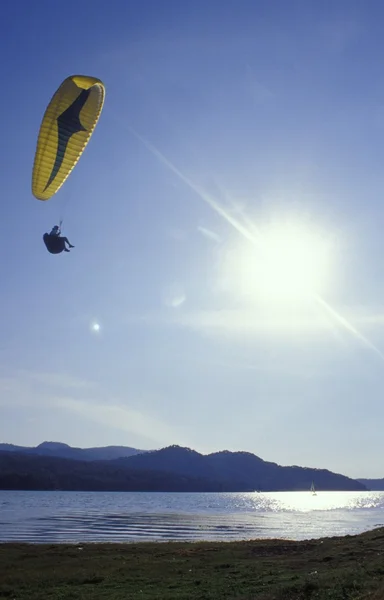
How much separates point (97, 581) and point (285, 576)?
32.1 feet

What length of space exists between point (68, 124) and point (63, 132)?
1.86ft

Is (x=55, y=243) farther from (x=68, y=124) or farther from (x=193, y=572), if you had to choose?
(x=193, y=572)

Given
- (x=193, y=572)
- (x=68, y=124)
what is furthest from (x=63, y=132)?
(x=193, y=572)

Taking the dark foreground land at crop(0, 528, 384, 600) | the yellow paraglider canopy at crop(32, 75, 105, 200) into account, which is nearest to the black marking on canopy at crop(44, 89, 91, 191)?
the yellow paraglider canopy at crop(32, 75, 105, 200)

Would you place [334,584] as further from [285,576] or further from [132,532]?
[132,532]

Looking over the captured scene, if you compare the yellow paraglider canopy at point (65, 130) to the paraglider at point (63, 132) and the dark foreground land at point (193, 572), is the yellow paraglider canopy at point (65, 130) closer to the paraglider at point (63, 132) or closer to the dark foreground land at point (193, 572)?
the paraglider at point (63, 132)

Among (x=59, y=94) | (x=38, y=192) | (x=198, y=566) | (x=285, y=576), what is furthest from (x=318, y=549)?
(x=59, y=94)

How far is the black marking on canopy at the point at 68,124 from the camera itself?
3222 centimetres

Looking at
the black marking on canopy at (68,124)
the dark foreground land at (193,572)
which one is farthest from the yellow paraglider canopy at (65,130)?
the dark foreground land at (193,572)

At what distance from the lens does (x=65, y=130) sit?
32.5m

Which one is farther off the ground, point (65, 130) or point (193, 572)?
point (65, 130)

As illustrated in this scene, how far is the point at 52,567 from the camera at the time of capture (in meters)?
34.8

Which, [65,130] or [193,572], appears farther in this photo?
[65,130]

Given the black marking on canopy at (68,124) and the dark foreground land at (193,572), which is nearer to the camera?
the dark foreground land at (193,572)
